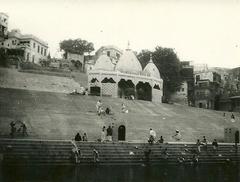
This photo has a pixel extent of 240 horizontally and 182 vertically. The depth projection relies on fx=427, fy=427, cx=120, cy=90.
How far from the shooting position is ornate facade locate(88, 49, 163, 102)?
144 ft

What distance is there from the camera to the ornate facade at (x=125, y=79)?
44.0 m

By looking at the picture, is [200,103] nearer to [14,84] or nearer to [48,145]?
[14,84]

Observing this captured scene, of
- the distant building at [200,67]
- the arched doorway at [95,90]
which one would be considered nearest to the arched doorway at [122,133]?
the arched doorway at [95,90]

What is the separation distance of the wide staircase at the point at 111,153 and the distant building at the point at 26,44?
42530mm

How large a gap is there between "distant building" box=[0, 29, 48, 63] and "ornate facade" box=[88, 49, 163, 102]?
2166cm

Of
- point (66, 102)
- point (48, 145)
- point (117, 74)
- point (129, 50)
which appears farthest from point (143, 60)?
point (48, 145)

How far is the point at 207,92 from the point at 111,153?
128 ft

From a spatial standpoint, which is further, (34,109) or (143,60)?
(143,60)

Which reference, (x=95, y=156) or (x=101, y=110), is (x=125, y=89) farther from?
(x=95, y=156)

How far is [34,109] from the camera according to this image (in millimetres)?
30625

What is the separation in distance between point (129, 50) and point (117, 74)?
21.4 feet

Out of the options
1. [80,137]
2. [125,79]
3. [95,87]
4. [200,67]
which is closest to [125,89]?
[125,79]

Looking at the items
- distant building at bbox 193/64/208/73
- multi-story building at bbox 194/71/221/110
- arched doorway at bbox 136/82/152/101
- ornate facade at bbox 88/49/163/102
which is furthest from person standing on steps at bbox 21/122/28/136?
distant building at bbox 193/64/208/73

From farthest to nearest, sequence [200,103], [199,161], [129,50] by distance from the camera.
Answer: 1. [200,103]
2. [129,50]
3. [199,161]
